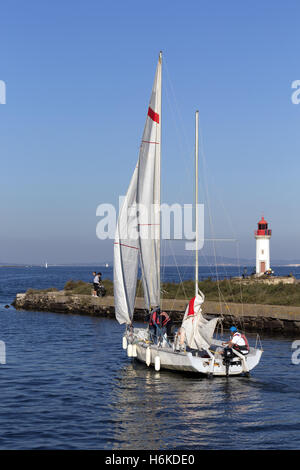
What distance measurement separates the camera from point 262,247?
73.8 metres

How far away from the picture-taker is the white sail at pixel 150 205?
2434 cm

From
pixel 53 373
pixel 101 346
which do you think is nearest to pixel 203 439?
pixel 53 373

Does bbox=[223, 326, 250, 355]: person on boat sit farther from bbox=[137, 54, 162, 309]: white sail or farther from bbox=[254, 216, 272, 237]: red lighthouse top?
bbox=[254, 216, 272, 237]: red lighthouse top

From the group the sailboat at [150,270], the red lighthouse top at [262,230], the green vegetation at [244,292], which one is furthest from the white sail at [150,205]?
the red lighthouse top at [262,230]

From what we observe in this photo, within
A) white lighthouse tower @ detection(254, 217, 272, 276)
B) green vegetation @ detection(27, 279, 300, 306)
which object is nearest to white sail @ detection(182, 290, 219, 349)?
green vegetation @ detection(27, 279, 300, 306)

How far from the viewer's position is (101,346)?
1182 inches

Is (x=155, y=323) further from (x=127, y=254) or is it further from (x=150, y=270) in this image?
(x=127, y=254)

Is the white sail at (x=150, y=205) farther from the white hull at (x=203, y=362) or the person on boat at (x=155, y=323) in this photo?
the white hull at (x=203, y=362)

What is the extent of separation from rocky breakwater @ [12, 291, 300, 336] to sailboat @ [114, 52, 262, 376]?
2671 mm

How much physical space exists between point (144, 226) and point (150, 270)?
190 cm

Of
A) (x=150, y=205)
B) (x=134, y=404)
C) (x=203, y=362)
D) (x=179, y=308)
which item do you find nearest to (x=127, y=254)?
(x=150, y=205)

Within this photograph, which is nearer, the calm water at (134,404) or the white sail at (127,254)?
the calm water at (134,404)

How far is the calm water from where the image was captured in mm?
14773
